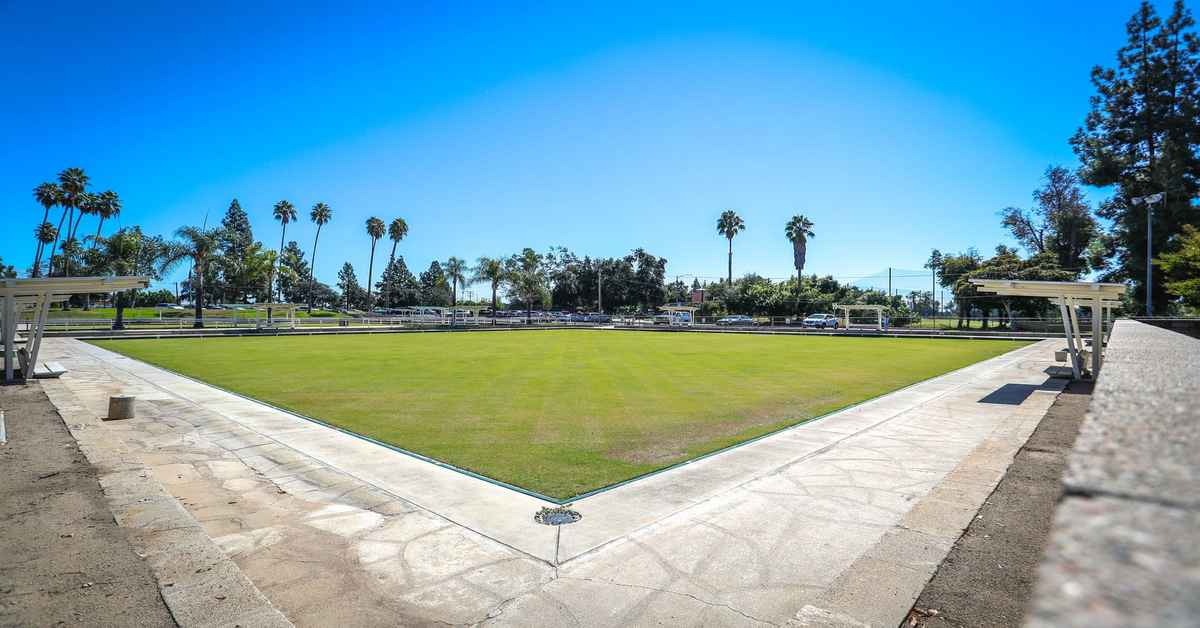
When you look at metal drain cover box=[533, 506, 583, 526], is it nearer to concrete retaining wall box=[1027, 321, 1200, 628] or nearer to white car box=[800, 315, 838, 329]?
concrete retaining wall box=[1027, 321, 1200, 628]

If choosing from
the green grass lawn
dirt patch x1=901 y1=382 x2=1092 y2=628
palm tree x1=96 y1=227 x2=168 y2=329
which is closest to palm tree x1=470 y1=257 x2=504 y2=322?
palm tree x1=96 y1=227 x2=168 y2=329

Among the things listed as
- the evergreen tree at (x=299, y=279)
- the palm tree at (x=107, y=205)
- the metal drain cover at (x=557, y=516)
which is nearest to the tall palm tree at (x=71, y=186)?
the palm tree at (x=107, y=205)

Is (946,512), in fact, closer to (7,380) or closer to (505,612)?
(505,612)

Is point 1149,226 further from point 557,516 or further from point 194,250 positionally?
point 194,250

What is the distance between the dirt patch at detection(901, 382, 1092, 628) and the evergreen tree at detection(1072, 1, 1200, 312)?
40711 mm

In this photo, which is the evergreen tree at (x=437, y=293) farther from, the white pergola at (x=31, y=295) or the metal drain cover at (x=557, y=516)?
the metal drain cover at (x=557, y=516)

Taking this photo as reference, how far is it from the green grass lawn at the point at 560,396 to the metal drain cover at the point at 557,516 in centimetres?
58

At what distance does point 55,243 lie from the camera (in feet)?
247

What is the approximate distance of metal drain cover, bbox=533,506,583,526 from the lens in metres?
5.62

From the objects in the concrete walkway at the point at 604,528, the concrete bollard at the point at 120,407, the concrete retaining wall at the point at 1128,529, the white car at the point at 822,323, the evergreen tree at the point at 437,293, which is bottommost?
the concrete walkway at the point at 604,528

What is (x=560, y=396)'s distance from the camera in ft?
43.1

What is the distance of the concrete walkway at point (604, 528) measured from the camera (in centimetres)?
421

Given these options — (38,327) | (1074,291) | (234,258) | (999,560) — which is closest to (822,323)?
(1074,291)

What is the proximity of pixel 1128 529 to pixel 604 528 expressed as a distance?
204 inches
